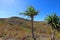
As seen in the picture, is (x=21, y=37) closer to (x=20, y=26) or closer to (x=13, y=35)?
(x=13, y=35)

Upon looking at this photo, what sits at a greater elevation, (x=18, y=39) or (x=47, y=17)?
(x=47, y=17)

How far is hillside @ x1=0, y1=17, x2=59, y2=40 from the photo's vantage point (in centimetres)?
6034

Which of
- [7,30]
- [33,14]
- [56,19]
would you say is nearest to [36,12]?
[33,14]

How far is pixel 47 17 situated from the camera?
44625 millimetres

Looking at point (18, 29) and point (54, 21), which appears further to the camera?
point (18, 29)

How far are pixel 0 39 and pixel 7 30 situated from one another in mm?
9956

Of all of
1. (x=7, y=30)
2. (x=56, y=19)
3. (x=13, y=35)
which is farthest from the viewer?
(x=7, y=30)

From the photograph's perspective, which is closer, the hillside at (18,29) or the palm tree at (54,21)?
the palm tree at (54,21)

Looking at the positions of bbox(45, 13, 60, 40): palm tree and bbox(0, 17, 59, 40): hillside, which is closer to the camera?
bbox(45, 13, 60, 40): palm tree

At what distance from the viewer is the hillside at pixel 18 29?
198ft

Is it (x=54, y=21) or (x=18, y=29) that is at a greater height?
(x=54, y=21)

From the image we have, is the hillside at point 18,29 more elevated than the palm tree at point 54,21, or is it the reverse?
the palm tree at point 54,21

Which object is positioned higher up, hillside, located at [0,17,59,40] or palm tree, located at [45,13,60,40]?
palm tree, located at [45,13,60,40]

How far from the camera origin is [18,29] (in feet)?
232
